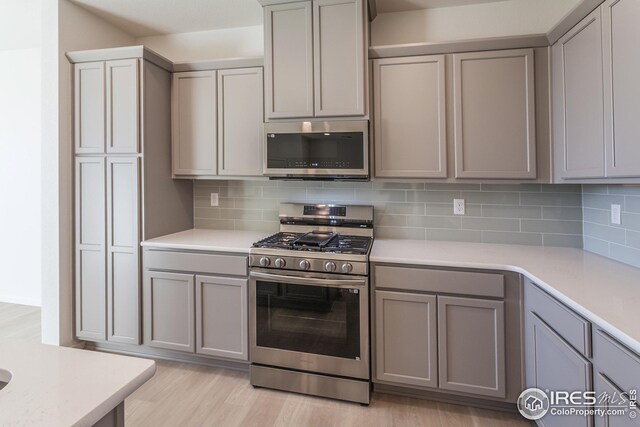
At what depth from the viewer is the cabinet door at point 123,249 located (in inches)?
101

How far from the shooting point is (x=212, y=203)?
3152mm

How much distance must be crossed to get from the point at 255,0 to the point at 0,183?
365cm

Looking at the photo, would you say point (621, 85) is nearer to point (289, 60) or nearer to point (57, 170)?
point (289, 60)

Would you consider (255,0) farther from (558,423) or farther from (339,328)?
(558,423)

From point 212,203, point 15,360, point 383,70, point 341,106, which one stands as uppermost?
point 383,70

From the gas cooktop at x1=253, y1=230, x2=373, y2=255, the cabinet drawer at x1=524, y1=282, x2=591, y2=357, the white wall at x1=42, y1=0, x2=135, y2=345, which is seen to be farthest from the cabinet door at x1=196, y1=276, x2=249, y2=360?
the cabinet drawer at x1=524, y1=282, x2=591, y2=357

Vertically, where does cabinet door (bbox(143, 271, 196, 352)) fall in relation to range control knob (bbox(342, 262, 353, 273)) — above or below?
below

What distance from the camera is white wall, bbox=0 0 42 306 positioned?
12.2ft

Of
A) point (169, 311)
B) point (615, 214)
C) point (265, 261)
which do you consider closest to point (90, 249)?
point (169, 311)

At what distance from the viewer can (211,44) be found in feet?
10.2

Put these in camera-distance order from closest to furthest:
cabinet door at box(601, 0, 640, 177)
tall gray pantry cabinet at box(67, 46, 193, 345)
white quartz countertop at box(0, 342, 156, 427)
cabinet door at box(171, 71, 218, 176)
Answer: white quartz countertop at box(0, 342, 156, 427), cabinet door at box(601, 0, 640, 177), tall gray pantry cabinet at box(67, 46, 193, 345), cabinet door at box(171, 71, 218, 176)

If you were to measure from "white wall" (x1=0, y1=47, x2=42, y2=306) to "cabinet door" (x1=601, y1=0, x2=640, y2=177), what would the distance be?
4941 millimetres

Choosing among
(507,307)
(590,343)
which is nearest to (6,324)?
(507,307)

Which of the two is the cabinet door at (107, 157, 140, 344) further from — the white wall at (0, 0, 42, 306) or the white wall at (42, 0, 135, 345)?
the white wall at (0, 0, 42, 306)
